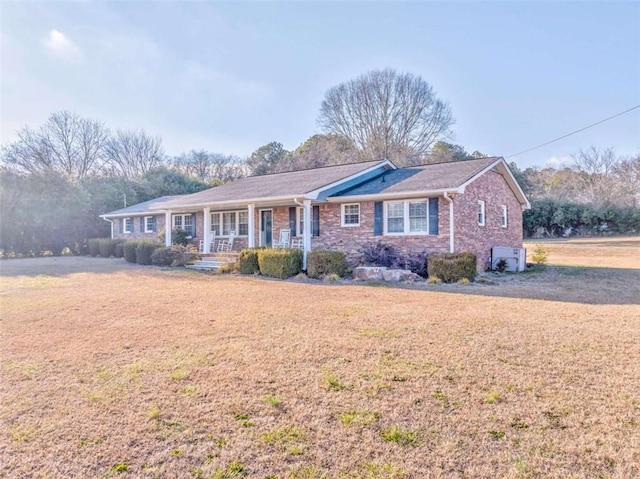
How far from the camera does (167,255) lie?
16.7 metres

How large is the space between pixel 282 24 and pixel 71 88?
732 centimetres

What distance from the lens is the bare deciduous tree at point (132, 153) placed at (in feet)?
136

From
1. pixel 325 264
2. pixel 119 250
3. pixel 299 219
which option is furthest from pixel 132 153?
→ pixel 325 264

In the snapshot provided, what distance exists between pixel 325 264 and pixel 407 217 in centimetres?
335

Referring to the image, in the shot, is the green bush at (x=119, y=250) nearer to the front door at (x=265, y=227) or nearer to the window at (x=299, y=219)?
the front door at (x=265, y=227)

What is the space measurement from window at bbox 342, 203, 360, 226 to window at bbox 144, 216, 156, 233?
13333 mm

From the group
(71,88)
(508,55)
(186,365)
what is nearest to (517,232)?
A: (508,55)

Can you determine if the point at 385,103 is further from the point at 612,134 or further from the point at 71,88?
the point at 71,88

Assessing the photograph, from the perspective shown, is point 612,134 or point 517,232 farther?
point 612,134

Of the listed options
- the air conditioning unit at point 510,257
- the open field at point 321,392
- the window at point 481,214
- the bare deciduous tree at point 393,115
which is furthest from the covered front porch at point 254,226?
the bare deciduous tree at point 393,115

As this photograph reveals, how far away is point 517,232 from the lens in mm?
18125

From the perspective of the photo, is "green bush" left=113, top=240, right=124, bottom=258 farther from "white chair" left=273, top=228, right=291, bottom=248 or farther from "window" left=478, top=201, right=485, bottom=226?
"window" left=478, top=201, right=485, bottom=226

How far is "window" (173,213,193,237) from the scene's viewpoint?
20269 millimetres

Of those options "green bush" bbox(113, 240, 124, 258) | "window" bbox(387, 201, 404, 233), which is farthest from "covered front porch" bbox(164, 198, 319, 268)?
"green bush" bbox(113, 240, 124, 258)
